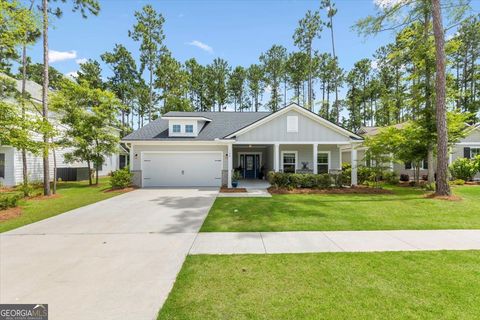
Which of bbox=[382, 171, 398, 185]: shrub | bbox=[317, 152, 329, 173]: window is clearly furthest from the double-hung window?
bbox=[382, 171, 398, 185]: shrub

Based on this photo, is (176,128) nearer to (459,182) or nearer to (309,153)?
(309,153)

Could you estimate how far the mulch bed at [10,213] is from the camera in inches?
323

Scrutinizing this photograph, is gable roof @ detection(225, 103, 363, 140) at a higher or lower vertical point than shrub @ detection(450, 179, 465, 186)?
higher

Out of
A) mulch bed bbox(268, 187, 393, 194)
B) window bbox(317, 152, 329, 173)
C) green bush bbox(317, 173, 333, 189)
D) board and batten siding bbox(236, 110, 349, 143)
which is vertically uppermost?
board and batten siding bbox(236, 110, 349, 143)

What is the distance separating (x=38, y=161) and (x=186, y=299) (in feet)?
70.9

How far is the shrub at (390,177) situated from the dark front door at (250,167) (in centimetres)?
993

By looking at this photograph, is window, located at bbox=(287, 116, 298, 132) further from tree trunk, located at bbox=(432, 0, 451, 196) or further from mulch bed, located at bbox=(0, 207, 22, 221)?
mulch bed, located at bbox=(0, 207, 22, 221)

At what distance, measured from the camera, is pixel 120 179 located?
15.5m

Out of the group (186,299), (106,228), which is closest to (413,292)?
(186,299)

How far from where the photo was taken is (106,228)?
6828mm

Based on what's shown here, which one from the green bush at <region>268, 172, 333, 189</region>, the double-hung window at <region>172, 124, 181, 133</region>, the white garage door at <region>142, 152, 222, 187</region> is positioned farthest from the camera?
the double-hung window at <region>172, 124, 181, 133</region>

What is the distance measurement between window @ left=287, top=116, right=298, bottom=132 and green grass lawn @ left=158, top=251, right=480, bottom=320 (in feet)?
37.4

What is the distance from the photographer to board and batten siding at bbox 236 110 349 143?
15.6 metres

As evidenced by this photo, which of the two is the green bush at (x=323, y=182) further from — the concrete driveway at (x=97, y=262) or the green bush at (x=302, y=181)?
the concrete driveway at (x=97, y=262)
